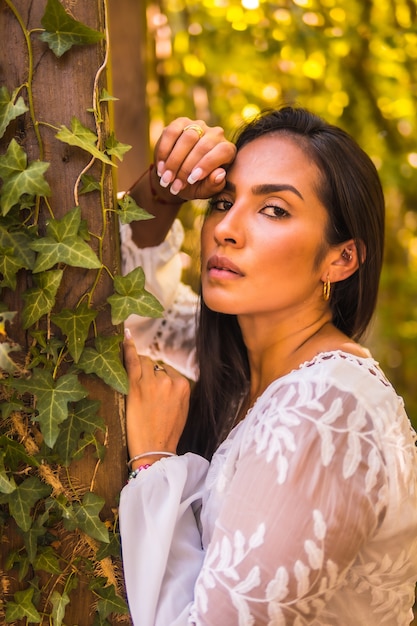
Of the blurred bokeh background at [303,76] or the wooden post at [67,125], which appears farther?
the blurred bokeh background at [303,76]

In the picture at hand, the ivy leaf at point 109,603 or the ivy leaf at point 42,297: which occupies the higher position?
the ivy leaf at point 42,297

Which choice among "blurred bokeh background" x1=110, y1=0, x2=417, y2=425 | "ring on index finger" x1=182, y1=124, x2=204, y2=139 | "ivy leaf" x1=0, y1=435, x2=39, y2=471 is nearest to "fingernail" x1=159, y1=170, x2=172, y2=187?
"ring on index finger" x1=182, y1=124, x2=204, y2=139

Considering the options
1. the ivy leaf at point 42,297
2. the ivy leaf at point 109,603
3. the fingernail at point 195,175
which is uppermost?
the fingernail at point 195,175

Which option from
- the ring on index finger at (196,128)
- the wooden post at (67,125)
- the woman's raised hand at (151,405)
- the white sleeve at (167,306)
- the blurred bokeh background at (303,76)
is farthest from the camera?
the blurred bokeh background at (303,76)

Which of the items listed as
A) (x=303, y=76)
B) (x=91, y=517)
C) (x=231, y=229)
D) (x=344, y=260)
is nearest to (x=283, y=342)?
(x=344, y=260)

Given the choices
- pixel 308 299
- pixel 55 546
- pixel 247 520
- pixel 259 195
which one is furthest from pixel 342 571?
pixel 259 195

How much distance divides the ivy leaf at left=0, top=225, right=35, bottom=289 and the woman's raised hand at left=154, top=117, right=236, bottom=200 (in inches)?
19.0

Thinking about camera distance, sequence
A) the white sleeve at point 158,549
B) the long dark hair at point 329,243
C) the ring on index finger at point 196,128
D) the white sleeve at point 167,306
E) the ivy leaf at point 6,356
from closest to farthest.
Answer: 1. the ivy leaf at point 6,356
2. the white sleeve at point 158,549
3. the ring on index finger at point 196,128
4. the long dark hair at point 329,243
5. the white sleeve at point 167,306

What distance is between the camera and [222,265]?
175 cm

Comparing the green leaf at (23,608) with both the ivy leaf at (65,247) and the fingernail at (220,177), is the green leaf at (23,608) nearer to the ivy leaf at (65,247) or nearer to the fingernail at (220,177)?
the ivy leaf at (65,247)

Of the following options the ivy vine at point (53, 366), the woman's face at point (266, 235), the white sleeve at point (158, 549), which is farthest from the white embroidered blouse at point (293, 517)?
the woman's face at point (266, 235)

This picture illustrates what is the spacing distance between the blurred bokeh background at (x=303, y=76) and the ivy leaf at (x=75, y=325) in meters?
1.74

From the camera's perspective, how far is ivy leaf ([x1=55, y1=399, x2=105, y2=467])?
4.73 feet

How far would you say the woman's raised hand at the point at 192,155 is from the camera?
1717 millimetres
